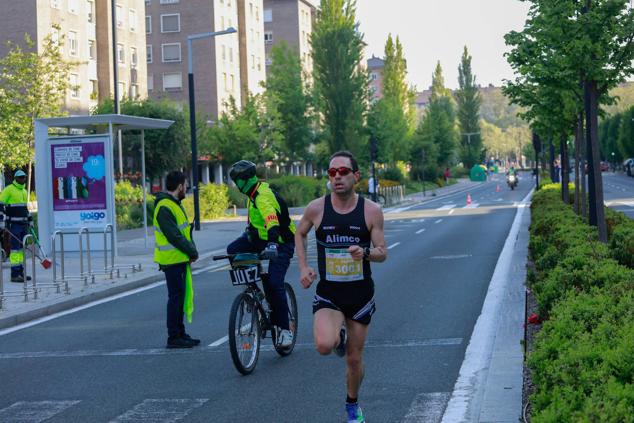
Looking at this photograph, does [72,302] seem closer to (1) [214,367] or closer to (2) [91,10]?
(1) [214,367]

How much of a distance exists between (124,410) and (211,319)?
4.89 m

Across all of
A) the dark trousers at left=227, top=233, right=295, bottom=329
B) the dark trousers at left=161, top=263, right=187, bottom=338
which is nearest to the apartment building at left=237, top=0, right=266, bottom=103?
the dark trousers at left=161, top=263, right=187, bottom=338

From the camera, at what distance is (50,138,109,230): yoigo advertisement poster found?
18.8 m

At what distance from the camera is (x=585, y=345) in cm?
541

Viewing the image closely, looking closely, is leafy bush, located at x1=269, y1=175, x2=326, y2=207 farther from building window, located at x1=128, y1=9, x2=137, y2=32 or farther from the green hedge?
the green hedge

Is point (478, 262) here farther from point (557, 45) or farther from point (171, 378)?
point (171, 378)

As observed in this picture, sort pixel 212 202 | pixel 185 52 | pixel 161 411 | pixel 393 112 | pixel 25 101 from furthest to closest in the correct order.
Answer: pixel 393 112 < pixel 185 52 < pixel 25 101 < pixel 212 202 < pixel 161 411

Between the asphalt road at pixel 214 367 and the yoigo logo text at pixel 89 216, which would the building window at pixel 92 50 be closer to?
the yoigo logo text at pixel 89 216

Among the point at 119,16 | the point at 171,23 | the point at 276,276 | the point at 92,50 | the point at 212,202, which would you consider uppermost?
the point at 171,23

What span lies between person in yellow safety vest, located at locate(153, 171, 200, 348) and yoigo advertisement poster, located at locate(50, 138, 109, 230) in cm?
896

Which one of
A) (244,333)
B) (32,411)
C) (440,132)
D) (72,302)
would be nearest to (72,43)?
(72,302)

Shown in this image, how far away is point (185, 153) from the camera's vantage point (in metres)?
58.4

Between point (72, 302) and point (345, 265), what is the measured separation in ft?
28.8

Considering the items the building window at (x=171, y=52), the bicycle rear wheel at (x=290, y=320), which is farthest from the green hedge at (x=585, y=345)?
the building window at (x=171, y=52)
